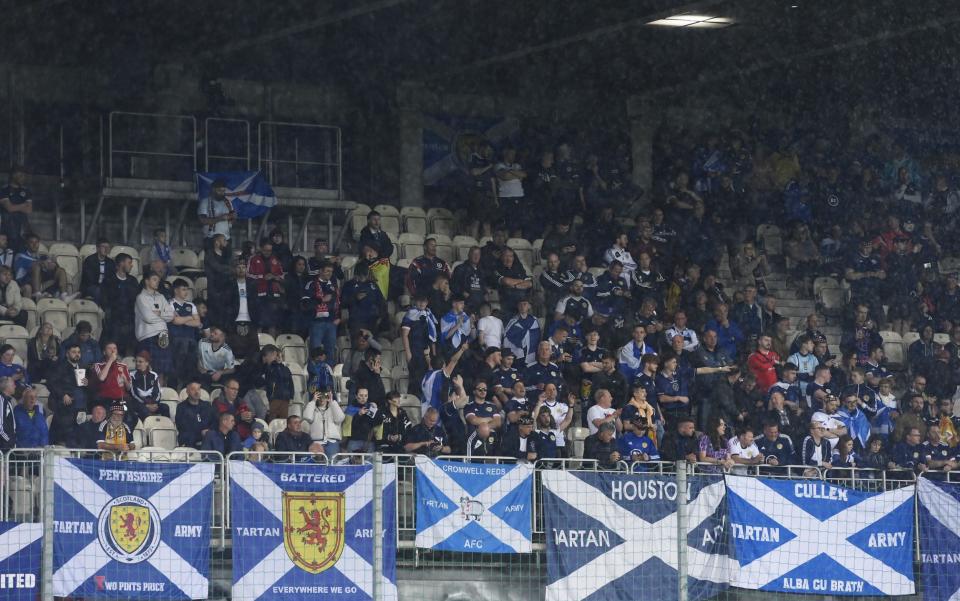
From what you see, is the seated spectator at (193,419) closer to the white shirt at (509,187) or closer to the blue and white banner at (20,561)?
the blue and white banner at (20,561)

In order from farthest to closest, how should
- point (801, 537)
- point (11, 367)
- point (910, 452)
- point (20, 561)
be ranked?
point (910, 452), point (11, 367), point (801, 537), point (20, 561)

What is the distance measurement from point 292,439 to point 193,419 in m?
0.98

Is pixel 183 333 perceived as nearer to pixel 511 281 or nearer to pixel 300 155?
pixel 511 281

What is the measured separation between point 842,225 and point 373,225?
785 cm

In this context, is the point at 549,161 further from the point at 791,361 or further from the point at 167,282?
the point at 167,282

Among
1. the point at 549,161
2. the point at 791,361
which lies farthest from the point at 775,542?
the point at 549,161

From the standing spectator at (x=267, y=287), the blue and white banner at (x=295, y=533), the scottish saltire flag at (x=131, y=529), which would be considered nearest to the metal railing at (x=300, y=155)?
the standing spectator at (x=267, y=287)

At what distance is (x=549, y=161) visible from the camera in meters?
22.7

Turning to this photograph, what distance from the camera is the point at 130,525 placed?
39.9ft

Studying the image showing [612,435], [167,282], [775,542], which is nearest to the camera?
[775,542]

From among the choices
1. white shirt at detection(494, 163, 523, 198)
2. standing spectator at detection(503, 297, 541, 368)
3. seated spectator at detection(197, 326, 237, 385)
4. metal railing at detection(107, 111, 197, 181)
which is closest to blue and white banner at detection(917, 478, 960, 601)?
standing spectator at detection(503, 297, 541, 368)

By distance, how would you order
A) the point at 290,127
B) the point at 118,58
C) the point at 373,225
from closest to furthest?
the point at 373,225 < the point at 118,58 < the point at 290,127

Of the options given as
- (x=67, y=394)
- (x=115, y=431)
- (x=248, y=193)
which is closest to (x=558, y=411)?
(x=115, y=431)

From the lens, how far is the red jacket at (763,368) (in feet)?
65.5
